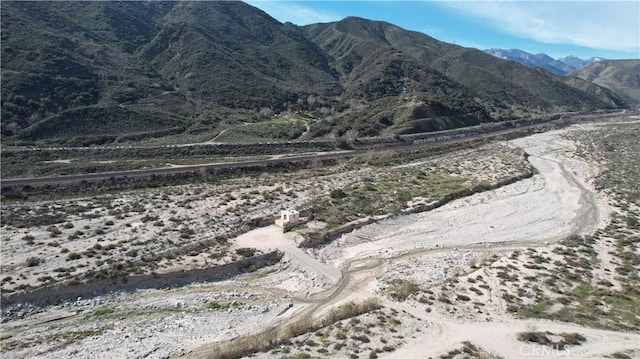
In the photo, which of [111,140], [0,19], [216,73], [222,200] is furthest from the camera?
[216,73]

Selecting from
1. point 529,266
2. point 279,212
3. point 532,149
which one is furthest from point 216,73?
point 529,266

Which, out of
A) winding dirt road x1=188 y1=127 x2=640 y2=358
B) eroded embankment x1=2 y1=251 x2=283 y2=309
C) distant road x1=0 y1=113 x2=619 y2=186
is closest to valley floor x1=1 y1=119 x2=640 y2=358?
winding dirt road x1=188 y1=127 x2=640 y2=358

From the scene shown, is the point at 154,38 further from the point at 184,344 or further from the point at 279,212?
the point at 184,344

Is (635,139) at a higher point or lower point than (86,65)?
lower

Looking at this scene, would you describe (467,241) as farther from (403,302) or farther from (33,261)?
(33,261)

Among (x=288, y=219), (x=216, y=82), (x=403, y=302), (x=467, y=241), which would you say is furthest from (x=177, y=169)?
(x=216, y=82)

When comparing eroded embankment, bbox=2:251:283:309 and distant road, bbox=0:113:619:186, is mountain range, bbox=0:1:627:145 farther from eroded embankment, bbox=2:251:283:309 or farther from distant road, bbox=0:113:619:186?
eroded embankment, bbox=2:251:283:309

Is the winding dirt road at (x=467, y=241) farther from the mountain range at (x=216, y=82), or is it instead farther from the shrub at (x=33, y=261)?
the mountain range at (x=216, y=82)
